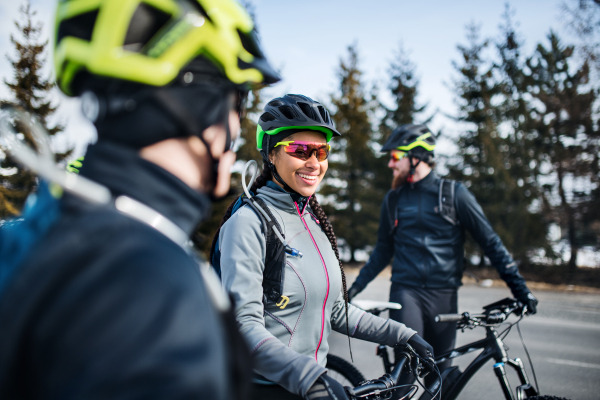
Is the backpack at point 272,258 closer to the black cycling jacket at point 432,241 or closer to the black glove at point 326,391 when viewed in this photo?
the black glove at point 326,391

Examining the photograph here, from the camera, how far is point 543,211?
1941cm

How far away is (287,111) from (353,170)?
79.7 feet

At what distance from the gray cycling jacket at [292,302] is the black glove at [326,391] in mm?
24

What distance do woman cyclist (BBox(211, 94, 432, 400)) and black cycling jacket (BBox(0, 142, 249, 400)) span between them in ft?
3.00

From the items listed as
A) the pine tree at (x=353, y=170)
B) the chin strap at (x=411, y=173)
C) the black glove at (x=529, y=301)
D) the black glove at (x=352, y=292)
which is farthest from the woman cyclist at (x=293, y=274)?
the pine tree at (x=353, y=170)

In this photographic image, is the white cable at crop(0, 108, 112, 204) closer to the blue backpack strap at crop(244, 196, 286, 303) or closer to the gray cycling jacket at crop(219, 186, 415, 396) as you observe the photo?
the gray cycling jacket at crop(219, 186, 415, 396)

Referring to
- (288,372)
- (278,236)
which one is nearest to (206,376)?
(288,372)

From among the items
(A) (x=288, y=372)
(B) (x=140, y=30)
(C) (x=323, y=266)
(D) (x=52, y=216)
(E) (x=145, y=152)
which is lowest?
(A) (x=288, y=372)

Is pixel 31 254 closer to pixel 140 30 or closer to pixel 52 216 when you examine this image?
pixel 52 216

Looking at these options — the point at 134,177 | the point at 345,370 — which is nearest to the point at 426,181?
the point at 345,370

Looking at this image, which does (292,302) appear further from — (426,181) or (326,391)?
(426,181)

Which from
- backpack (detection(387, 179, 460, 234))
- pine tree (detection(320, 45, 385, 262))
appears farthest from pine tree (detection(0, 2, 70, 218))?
backpack (detection(387, 179, 460, 234))

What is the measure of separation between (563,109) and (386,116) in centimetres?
997

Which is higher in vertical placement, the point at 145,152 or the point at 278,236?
the point at 145,152
